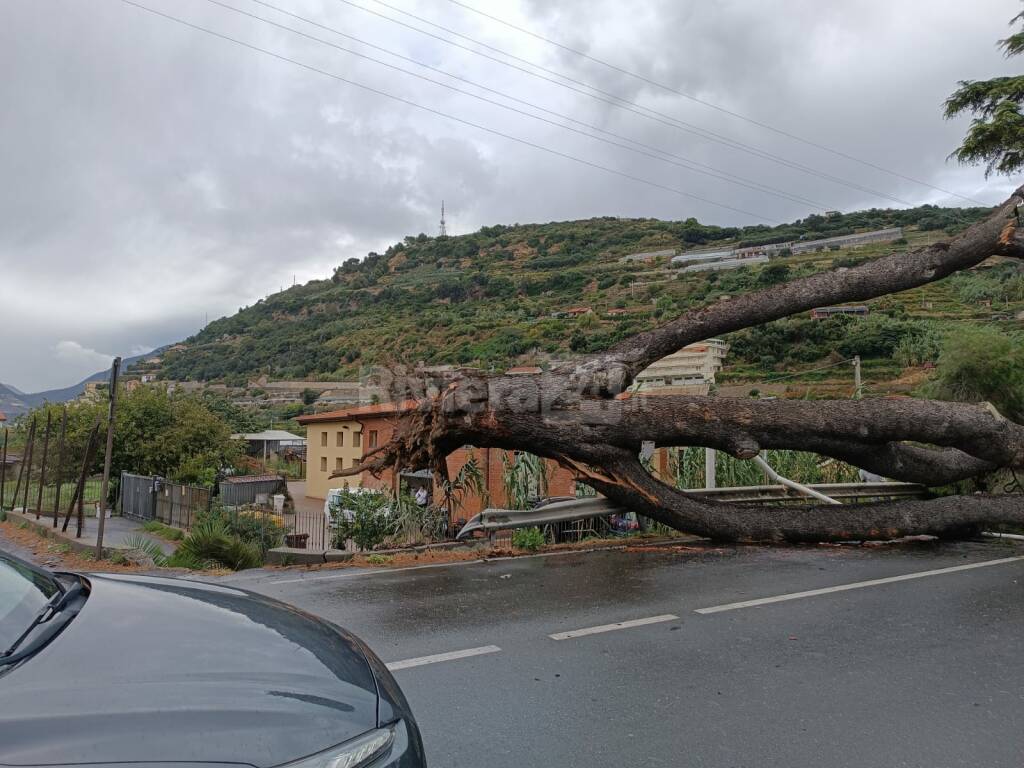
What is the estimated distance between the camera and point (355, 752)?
1.94m

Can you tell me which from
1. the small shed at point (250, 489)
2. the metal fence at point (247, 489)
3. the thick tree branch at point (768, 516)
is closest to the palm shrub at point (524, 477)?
the thick tree branch at point (768, 516)

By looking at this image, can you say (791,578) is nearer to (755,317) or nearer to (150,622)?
(755,317)

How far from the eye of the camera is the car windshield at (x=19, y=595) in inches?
87.4

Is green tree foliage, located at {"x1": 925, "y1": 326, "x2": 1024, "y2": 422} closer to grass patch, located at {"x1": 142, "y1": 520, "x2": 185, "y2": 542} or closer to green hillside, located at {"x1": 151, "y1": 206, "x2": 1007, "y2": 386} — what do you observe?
grass patch, located at {"x1": 142, "y1": 520, "x2": 185, "y2": 542}

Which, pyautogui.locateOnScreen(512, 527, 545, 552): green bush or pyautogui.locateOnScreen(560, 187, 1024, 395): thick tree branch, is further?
pyautogui.locateOnScreen(512, 527, 545, 552): green bush

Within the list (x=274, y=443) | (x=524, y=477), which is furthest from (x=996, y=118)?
(x=274, y=443)

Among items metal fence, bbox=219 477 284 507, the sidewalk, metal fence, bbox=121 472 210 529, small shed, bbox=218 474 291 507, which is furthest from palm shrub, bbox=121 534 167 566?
metal fence, bbox=219 477 284 507

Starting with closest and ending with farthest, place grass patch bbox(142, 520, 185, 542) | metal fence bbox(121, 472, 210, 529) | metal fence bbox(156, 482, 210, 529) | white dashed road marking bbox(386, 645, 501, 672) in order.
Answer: white dashed road marking bbox(386, 645, 501, 672), grass patch bbox(142, 520, 185, 542), metal fence bbox(156, 482, 210, 529), metal fence bbox(121, 472, 210, 529)

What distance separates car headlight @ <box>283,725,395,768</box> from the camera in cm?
185

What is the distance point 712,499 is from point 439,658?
6.07 m

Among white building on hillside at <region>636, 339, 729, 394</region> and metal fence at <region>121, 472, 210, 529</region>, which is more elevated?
white building on hillside at <region>636, 339, 729, 394</region>

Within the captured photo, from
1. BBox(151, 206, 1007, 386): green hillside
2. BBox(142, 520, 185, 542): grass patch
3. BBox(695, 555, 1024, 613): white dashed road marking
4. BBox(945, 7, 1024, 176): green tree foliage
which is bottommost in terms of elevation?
BBox(142, 520, 185, 542): grass patch

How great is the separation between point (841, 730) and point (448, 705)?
2004 millimetres

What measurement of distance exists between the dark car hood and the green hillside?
29.0 meters
